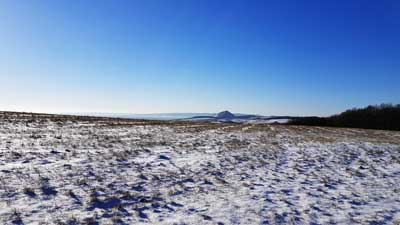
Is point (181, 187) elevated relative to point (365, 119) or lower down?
lower down

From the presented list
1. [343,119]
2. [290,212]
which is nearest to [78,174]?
[290,212]

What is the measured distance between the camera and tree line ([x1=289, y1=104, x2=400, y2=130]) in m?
73.6

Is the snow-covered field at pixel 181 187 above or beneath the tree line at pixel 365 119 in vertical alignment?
beneath

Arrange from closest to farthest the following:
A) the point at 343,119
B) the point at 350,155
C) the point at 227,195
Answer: the point at 227,195 → the point at 350,155 → the point at 343,119

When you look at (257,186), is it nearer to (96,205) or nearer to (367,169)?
(96,205)

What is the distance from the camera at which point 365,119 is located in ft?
257

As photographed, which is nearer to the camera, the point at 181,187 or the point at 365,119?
the point at 181,187

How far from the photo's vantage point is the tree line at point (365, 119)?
241 ft

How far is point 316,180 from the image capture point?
11094 mm

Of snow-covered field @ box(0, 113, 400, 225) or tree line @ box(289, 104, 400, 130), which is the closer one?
snow-covered field @ box(0, 113, 400, 225)

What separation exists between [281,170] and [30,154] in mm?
9290

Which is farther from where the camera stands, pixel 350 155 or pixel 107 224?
pixel 350 155

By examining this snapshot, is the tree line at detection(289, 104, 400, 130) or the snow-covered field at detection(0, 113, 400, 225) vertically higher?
the tree line at detection(289, 104, 400, 130)

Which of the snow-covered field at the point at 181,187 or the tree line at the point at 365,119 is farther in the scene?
the tree line at the point at 365,119
